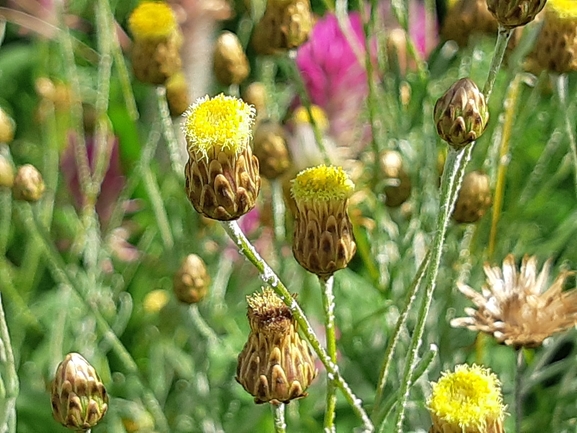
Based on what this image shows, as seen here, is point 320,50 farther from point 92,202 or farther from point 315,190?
point 315,190

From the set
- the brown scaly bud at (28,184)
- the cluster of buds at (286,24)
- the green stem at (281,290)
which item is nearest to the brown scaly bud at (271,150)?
the cluster of buds at (286,24)

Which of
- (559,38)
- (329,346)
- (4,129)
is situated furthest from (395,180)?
(4,129)

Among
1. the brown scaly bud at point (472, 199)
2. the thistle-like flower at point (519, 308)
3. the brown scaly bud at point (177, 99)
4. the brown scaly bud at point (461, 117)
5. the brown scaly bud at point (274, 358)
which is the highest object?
the brown scaly bud at point (177, 99)

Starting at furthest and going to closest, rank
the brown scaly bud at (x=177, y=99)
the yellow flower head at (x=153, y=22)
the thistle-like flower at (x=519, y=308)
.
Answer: the brown scaly bud at (x=177, y=99), the yellow flower head at (x=153, y=22), the thistle-like flower at (x=519, y=308)

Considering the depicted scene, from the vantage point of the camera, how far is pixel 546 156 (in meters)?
0.89

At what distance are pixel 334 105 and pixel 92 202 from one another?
37 cm

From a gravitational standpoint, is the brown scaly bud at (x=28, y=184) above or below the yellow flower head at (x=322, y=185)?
above

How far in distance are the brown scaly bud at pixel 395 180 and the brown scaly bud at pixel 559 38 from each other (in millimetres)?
162

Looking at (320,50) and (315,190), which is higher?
(320,50)

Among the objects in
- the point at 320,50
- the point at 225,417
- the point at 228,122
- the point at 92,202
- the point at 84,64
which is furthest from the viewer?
the point at 84,64

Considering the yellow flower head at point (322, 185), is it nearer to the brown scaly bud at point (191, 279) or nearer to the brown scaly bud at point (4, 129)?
the brown scaly bud at point (191, 279)

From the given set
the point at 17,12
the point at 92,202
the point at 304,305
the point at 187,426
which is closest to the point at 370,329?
the point at 304,305

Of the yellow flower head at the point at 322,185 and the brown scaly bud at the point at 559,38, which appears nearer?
the yellow flower head at the point at 322,185

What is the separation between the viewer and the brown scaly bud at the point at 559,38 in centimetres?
71
